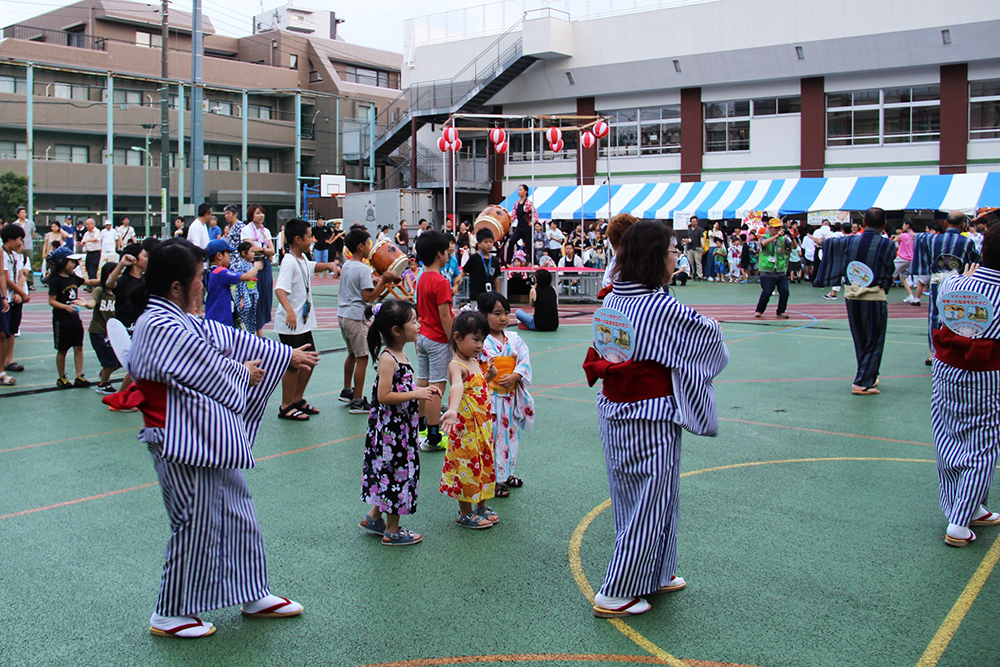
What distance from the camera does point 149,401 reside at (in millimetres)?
3715

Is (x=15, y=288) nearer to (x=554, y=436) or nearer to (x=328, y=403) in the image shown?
(x=328, y=403)

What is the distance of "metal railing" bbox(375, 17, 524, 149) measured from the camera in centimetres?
3838

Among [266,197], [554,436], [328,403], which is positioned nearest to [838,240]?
[554,436]

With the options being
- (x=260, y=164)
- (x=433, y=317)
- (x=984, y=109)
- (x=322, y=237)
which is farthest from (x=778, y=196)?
(x=260, y=164)

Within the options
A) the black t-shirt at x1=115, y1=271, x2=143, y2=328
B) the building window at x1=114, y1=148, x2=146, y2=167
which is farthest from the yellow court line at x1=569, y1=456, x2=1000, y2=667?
the building window at x1=114, y1=148, x2=146, y2=167

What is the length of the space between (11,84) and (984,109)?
39.8 metres

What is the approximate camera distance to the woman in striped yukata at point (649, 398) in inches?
157

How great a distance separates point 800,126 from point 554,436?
2999cm

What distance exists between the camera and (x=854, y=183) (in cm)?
2733

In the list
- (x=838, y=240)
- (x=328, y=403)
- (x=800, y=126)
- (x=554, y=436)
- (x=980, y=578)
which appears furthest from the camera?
(x=800, y=126)

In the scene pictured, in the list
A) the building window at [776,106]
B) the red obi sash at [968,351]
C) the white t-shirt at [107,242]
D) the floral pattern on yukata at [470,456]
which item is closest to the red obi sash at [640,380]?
the floral pattern on yukata at [470,456]

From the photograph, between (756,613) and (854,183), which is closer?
(756,613)

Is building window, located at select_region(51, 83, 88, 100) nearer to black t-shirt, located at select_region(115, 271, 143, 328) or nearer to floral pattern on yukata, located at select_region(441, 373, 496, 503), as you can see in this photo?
black t-shirt, located at select_region(115, 271, 143, 328)

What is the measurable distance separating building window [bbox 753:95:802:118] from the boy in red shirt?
3077cm
